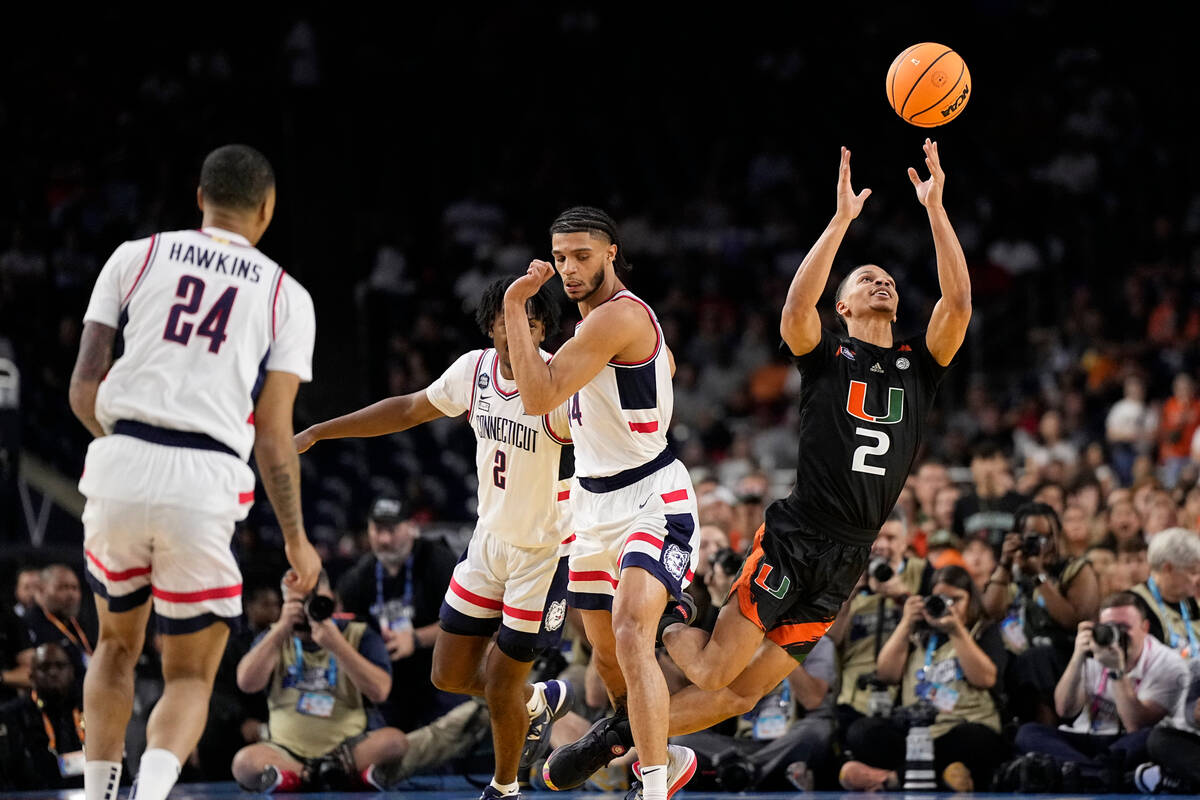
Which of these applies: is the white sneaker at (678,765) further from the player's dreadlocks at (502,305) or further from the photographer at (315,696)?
the photographer at (315,696)

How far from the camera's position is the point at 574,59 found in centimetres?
2275

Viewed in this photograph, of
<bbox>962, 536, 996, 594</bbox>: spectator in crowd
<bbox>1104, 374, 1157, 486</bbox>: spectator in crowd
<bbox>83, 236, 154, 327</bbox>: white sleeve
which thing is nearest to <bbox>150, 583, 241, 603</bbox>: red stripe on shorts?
<bbox>83, 236, 154, 327</bbox>: white sleeve

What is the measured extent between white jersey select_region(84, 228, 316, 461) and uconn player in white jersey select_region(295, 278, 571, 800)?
1.64 meters

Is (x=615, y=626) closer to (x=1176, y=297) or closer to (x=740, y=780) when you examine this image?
(x=740, y=780)

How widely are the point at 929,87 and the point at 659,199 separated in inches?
532

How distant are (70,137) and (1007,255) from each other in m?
12.4

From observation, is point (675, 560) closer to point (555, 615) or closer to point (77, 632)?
point (555, 615)

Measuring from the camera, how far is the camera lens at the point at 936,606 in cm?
890

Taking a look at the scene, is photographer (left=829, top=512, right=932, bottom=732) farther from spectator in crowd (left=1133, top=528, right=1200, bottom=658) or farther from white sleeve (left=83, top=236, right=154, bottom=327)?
white sleeve (left=83, top=236, right=154, bottom=327)

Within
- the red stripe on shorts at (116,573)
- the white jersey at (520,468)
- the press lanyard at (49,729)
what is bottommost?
the press lanyard at (49,729)

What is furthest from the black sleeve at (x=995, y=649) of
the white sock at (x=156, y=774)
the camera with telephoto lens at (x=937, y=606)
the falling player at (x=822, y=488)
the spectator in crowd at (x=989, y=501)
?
the white sock at (x=156, y=774)

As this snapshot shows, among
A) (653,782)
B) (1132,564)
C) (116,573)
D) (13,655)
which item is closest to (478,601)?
(653,782)

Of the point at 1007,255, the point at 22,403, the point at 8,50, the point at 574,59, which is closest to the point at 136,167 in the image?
the point at 8,50

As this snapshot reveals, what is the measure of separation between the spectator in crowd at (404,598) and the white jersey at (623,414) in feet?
10.8
